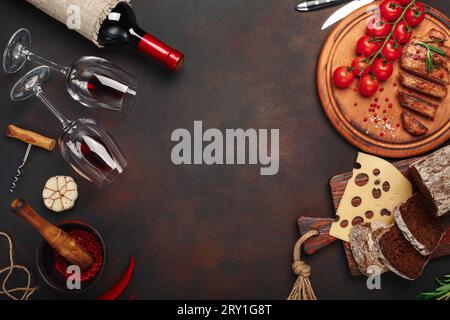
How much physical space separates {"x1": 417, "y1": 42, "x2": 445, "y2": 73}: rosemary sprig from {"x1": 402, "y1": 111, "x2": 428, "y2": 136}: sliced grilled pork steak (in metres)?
0.15

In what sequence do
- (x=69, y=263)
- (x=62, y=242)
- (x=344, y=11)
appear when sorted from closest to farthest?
(x=62, y=242)
(x=69, y=263)
(x=344, y=11)

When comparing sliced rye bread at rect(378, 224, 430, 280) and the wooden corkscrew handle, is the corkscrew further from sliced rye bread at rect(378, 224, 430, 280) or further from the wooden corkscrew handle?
sliced rye bread at rect(378, 224, 430, 280)

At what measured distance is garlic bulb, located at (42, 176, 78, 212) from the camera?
1704 mm

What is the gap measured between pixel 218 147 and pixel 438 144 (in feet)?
2.24

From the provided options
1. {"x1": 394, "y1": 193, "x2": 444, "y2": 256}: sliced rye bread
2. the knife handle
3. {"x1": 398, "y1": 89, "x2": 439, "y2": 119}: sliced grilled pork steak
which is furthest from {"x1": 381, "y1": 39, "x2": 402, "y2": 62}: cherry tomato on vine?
the knife handle

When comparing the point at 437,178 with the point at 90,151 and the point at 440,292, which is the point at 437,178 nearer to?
the point at 440,292

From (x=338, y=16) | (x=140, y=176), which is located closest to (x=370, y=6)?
(x=338, y=16)

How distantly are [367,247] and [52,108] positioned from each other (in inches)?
41.0

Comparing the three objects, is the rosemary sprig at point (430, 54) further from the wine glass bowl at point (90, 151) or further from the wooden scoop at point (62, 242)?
the wooden scoop at point (62, 242)

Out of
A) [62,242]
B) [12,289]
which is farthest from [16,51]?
[12,289]

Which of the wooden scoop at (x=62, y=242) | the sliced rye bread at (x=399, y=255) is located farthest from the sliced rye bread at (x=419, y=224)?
the wooden scoop at (x=62, y=242)

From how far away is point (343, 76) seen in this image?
5.56 ft

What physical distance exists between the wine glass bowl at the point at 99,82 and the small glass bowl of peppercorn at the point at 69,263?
0.37 metres
